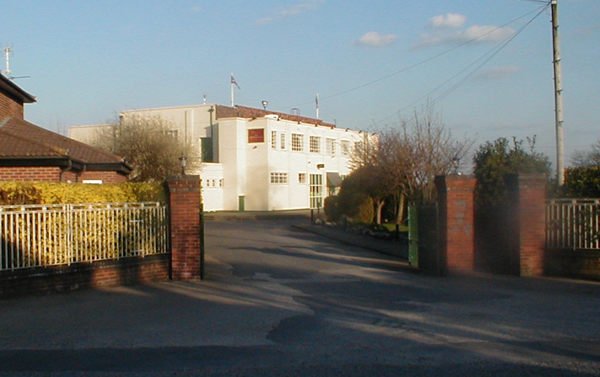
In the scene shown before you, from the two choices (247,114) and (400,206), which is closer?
(400,206)

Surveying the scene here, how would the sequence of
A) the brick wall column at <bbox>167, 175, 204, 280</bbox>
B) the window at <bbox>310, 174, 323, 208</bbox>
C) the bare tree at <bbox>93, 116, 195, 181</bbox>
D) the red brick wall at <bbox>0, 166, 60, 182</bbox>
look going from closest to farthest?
the brick wall column at <bbox>167, 175, 204, 280</bbox> < the red brick wall at <bbox>0, 166, 60, 182</bbox> < the bare tree at <bbox>93, 116, 195, 181</bbox> < the window at <bbox>310, 174, 323, 208</bbox>

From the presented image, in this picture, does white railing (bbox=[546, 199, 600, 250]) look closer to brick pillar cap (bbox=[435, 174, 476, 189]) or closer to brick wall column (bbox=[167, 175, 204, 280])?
brick pillar cap (bbox=[435, 174, 476, 189])

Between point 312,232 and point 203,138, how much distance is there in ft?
106

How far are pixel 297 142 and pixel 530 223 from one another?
52.6 meters

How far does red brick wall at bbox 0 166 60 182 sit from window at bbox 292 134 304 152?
47.0 metres

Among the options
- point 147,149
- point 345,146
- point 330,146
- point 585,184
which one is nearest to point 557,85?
point 585,184

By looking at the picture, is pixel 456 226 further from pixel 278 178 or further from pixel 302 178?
pixel 302 178

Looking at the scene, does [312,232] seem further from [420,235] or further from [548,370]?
[548,370]

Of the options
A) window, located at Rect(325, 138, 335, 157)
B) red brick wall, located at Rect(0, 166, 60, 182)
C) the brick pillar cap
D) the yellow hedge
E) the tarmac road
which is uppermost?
window, located at Rect(325, 138, 335, 157)

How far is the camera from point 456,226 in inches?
670

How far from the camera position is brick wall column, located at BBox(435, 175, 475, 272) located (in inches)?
667

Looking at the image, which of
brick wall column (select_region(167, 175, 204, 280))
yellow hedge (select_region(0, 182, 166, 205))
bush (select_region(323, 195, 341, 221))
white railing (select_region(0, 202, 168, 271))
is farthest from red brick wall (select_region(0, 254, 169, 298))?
bush (select_region(323, 195, 341, 221))

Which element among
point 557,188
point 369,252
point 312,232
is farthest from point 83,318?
point 312,232

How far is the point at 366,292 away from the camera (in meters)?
14.7
